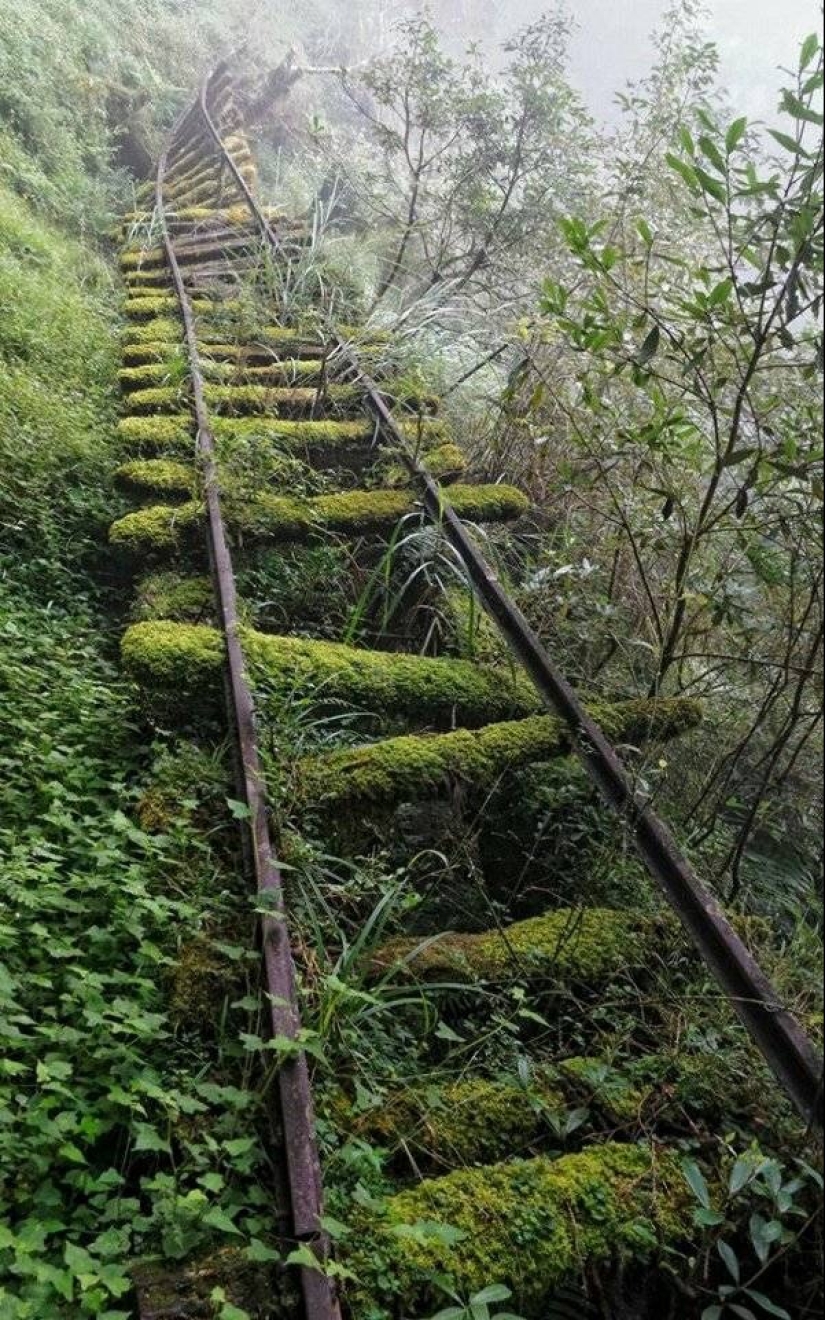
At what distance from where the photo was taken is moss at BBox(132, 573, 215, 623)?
376 cm

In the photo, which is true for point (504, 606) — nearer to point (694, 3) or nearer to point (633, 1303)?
point (633, 1303)

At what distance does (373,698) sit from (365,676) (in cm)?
8

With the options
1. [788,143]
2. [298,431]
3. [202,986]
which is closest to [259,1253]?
[202,986]

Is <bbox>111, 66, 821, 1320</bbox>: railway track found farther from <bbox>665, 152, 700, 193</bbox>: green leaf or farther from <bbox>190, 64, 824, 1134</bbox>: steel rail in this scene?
<bbox>665, 152, 700, 193</bbox>: green leaf

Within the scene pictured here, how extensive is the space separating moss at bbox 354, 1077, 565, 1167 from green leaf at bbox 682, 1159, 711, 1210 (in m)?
0.31

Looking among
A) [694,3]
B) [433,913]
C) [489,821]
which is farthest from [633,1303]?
[694,3]

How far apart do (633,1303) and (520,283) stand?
26.2 feet

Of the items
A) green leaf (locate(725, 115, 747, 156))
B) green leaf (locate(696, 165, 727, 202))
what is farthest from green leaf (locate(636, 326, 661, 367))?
green leaf (locate(725, 115, 747, 156))

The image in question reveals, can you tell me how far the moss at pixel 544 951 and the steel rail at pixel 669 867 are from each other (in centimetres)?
22

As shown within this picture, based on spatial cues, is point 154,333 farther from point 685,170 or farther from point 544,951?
point 544,951

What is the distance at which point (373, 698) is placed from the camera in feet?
11.4

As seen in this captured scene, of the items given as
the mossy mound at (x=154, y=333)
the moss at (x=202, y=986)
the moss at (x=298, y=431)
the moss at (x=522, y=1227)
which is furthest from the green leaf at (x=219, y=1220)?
the mossy mound at (x=154, y=333)

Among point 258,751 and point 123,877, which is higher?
point 258,751

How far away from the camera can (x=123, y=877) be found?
8.61 ft
